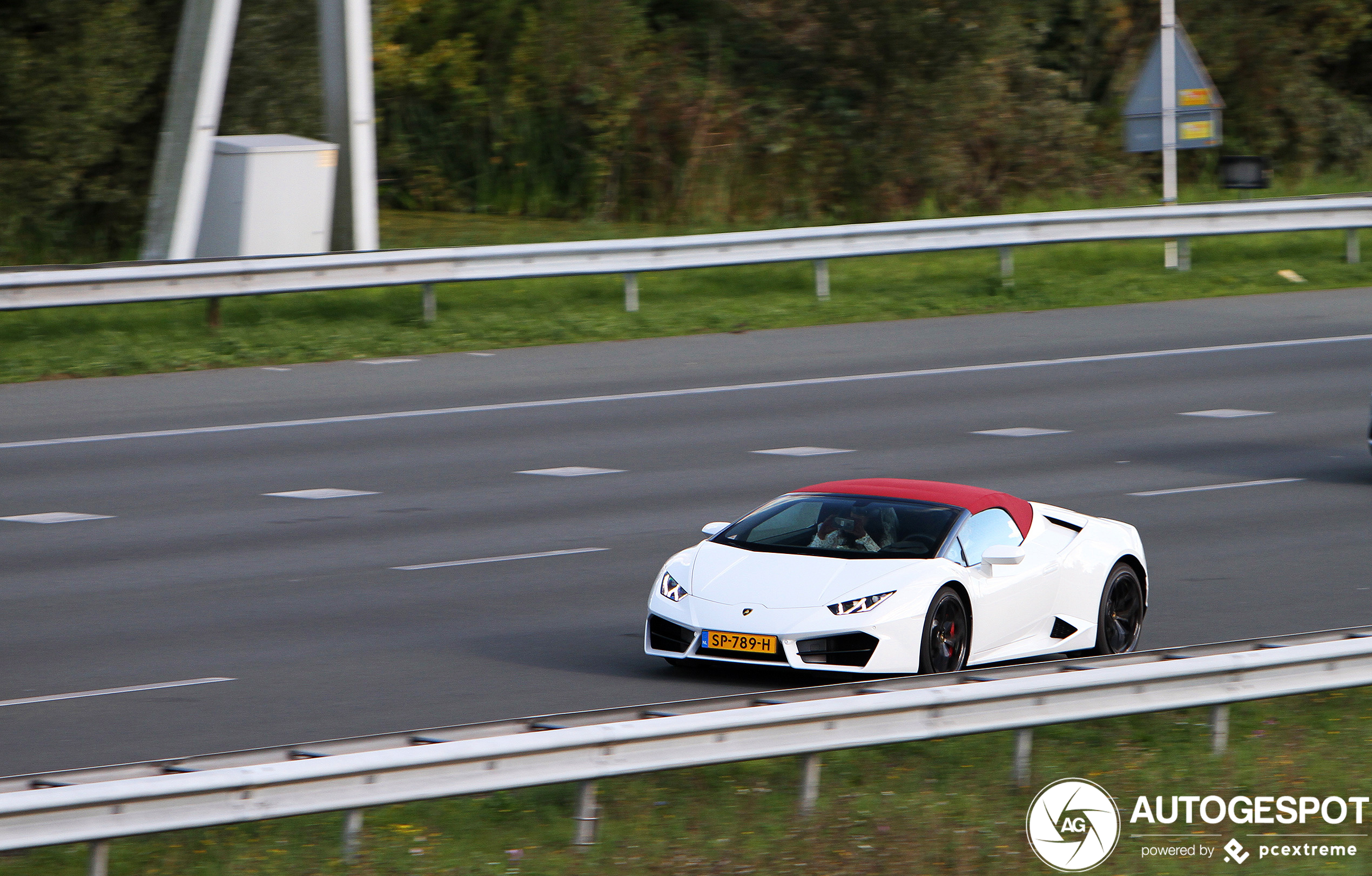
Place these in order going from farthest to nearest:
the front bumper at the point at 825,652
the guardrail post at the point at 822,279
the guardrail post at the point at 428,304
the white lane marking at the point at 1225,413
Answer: the guardrail post at the point at 822,279
the guardrail post at the point at 428,304
the white lane marking at the point at 1225,413
the front bumper at the point at 825,652

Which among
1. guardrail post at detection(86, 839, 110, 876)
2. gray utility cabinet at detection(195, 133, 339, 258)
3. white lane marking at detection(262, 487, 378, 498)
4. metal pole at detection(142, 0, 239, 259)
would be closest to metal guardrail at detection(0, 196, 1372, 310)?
gray utility cabinet at detection(195, 133, 339, 258)

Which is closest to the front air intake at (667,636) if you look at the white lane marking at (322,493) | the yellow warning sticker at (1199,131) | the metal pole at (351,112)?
the white lane marking at (322,493)

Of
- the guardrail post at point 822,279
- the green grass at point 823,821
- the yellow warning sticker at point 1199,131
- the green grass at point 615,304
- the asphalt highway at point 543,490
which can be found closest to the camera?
the green grass at point 823,821

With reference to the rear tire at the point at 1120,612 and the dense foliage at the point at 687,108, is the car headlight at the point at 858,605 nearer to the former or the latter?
the rear tire at the point at 1120,612

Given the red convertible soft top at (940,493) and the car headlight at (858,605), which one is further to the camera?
the red convertible soft top at (940,493)

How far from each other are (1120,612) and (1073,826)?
389 cm

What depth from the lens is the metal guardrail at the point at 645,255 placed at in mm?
20688

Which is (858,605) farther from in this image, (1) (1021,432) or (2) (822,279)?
(2) (822,279)

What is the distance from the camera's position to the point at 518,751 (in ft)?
23.6

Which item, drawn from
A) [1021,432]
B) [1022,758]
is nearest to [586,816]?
[1022,758]

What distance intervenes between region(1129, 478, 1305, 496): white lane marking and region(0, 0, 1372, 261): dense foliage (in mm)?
15429

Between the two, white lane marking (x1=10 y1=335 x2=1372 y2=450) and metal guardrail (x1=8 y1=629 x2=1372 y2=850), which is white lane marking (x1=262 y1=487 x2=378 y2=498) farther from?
metal guardrail (x1=8 y1=629 x2=1372 y2=850)

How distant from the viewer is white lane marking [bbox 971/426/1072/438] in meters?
17.7

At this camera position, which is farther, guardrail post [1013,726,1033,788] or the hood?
the hood
